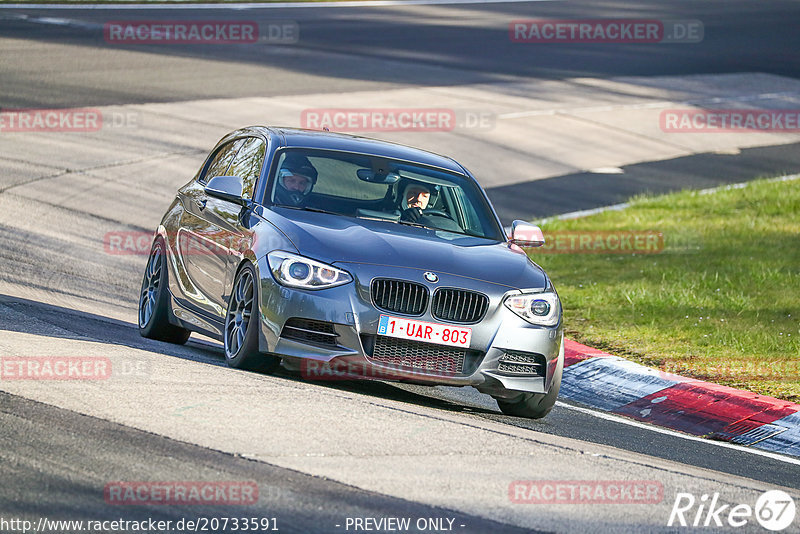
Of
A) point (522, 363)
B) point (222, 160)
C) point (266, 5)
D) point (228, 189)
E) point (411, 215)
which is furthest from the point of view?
point (266, 5)

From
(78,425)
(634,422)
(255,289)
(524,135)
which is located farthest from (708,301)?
(524,135)

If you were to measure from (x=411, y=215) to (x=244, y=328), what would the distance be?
61.5 inches

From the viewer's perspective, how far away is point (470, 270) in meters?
8.41

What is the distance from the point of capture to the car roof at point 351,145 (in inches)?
386

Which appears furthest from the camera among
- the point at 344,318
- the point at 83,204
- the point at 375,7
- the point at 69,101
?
the point at 375,7

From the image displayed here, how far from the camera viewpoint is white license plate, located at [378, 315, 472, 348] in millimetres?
8070

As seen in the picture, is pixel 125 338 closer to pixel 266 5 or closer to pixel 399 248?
pixel 399 248

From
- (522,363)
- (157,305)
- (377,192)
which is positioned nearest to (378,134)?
(157,305)

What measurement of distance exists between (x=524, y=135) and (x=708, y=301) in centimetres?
1219

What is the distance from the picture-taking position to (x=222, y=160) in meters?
10.7

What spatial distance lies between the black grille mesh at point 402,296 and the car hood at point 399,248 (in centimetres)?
14

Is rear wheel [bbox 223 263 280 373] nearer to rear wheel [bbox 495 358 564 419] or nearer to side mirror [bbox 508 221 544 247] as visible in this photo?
rear wheel [bbox 495 358 564 419]

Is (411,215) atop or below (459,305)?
atop

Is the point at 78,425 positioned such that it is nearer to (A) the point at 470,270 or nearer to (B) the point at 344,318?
(B) the point at 344,318
